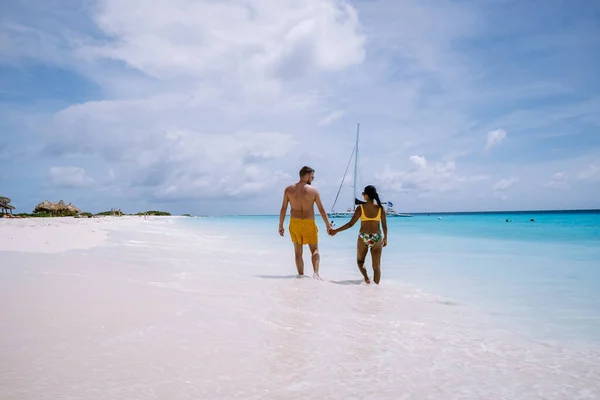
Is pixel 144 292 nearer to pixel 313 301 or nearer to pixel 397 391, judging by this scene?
pixel 313 301

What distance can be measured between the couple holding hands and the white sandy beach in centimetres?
125

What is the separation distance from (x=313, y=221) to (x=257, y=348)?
13.3ft

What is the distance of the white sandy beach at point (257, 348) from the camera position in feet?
8.91

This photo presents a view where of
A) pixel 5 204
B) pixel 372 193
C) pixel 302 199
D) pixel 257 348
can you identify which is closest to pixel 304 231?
pixel 302 199

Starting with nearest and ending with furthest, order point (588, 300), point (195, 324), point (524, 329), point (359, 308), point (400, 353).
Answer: point (400, 353)
point (195, 324)
point (524, 329)
point (359, 308)
point (588, 300)

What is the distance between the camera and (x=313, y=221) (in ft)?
24.1

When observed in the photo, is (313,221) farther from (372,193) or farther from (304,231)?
(372,193)

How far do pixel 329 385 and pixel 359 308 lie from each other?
238cm

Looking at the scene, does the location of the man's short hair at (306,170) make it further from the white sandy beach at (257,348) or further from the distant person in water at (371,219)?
the white sandy beach at (257,348)

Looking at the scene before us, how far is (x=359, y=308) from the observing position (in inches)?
201

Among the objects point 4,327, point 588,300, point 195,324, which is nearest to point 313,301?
point 195,324

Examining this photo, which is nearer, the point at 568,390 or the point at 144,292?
the point at 568,390

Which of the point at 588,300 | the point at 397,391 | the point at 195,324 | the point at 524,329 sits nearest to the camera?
the point at 397,391

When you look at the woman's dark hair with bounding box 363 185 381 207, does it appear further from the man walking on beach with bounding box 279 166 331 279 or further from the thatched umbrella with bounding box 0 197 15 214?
the thatched umbrella with bounding box 0 197 15 214
